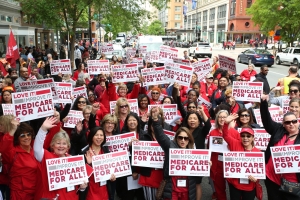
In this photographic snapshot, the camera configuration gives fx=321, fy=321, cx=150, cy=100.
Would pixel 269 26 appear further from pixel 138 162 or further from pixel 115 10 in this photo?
pixel 138 162

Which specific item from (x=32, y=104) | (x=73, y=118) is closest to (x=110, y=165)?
(x=32, y=104)

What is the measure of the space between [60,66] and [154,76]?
389 cm

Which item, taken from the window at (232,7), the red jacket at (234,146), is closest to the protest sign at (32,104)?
the red jacket at (234,146)

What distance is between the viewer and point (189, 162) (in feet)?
14.1

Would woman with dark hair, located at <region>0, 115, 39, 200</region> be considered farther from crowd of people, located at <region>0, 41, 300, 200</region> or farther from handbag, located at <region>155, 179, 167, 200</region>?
handbag, located at <region>155, 179, 167, 200</region>

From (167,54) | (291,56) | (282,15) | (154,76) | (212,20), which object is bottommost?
(154,76)

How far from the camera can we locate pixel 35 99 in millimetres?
5059

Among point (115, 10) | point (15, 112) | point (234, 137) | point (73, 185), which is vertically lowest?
point (73, 185)

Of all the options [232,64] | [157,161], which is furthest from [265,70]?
[157,161]

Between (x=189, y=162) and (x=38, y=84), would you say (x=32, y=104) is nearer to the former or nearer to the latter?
(x=38, y=84)

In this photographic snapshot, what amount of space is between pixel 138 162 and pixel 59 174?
1.22 m

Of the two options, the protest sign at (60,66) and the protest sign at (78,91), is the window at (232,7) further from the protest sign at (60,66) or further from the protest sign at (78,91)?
the protest sign at (78,91)

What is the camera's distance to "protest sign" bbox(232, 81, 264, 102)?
→ 21.6ft

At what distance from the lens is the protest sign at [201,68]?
9.62 metres
